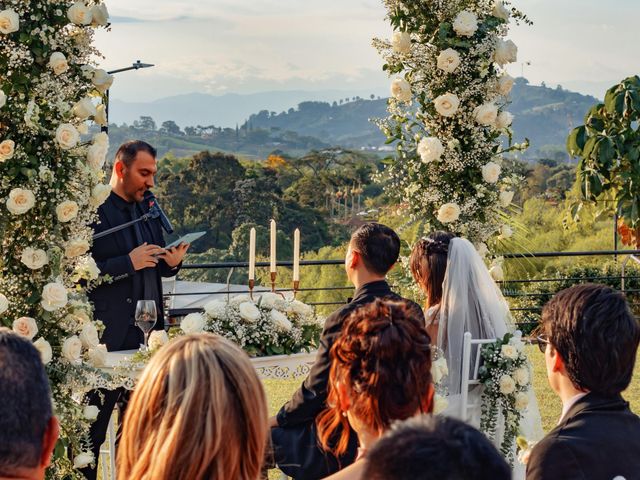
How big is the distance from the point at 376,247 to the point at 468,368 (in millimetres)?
838

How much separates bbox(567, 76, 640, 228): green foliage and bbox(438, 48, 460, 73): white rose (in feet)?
20.6

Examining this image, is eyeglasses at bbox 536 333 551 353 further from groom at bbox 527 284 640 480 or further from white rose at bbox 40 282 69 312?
white rose at bbox 40 282 69 312

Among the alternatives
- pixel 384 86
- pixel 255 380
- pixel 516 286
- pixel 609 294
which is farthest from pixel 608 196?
pixel 255 380

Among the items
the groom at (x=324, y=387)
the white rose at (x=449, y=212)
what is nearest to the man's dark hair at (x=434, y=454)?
the groom at (x=324, y=387)

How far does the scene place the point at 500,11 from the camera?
5.45m

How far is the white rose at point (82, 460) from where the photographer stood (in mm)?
3973

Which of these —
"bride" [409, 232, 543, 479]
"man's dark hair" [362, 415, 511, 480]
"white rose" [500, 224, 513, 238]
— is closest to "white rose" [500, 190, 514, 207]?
"white rose" [500, 224, 513, 238]

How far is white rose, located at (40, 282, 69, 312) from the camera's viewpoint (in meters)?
3.84

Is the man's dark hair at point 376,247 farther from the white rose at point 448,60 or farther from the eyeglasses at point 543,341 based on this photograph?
the white rose at point 448,60

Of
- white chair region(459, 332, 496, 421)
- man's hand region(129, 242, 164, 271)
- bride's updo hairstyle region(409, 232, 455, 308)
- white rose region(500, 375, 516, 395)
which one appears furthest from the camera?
man's hand region(129, 242, 164, 271)

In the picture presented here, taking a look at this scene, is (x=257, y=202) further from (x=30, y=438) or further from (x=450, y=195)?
(x=30, y=438)

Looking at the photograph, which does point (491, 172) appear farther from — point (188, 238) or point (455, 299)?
point (188, 238)

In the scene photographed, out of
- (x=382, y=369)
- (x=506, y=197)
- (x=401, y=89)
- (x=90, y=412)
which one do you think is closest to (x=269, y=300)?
(x=90, y=412)

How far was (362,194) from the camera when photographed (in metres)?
26.4
